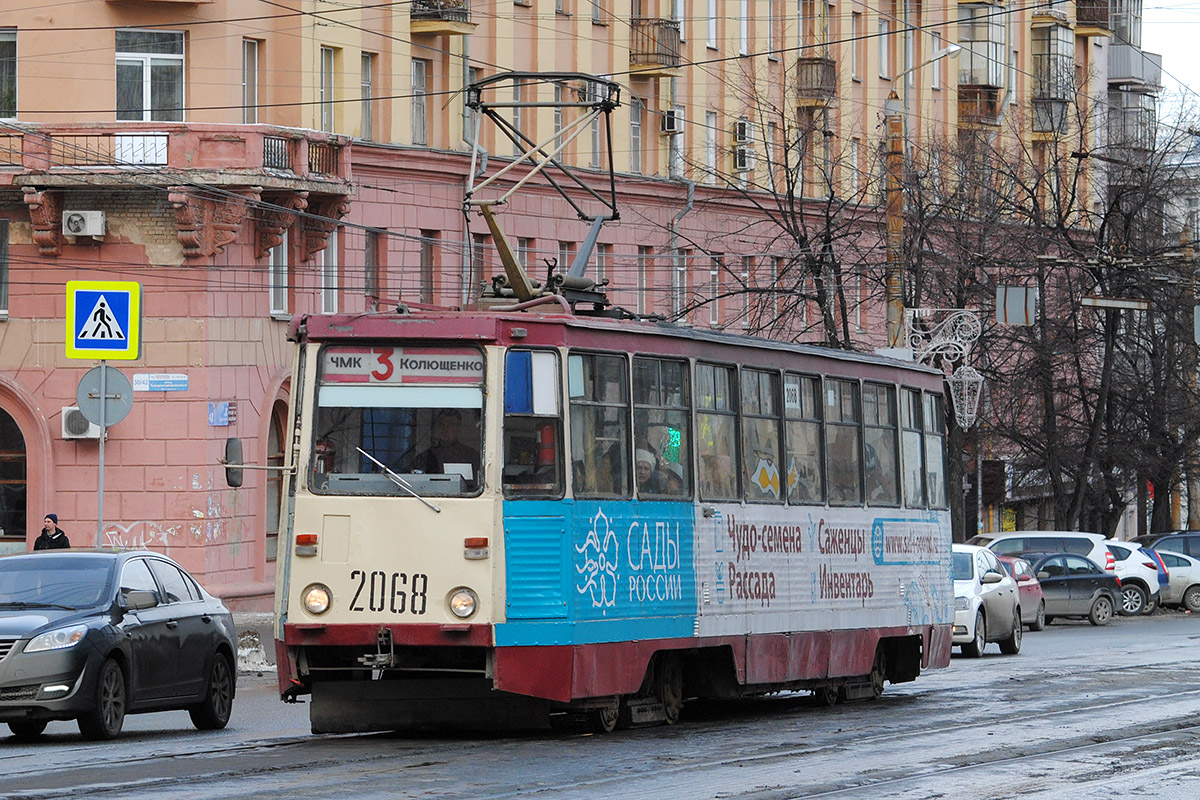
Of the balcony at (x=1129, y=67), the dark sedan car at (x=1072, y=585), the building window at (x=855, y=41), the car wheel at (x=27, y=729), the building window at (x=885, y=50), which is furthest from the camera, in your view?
the balcony at (x=1129, y=67)

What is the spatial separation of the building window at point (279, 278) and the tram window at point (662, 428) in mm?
20391

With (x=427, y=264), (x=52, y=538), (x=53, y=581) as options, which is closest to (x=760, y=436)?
(x=53, y=581)

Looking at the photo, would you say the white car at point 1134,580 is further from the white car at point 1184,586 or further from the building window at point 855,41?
the building window at point 855,41

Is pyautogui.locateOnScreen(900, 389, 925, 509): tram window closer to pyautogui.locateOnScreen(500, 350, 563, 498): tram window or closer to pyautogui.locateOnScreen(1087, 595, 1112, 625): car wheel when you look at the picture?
pyautogui.locateOnScreen(500, 350, 563, 498): tram window

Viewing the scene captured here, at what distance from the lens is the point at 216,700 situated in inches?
680

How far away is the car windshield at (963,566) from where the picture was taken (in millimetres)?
29031

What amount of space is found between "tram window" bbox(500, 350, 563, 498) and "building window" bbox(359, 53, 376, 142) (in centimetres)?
2423

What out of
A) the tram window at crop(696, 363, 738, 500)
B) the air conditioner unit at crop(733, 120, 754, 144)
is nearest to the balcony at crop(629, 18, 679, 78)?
the air conditioner unit at crop(733, 120, 754, 144)

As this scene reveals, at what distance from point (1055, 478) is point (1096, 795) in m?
36.9

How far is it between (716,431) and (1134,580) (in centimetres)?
2664

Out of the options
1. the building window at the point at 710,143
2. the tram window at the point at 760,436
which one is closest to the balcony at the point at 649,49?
the building window at the point at 710,143

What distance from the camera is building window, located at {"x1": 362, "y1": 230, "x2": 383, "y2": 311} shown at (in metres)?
38.4

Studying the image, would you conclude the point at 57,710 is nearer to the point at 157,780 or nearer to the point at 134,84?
the point at 157,780

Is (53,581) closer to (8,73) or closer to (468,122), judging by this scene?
(8,73)
